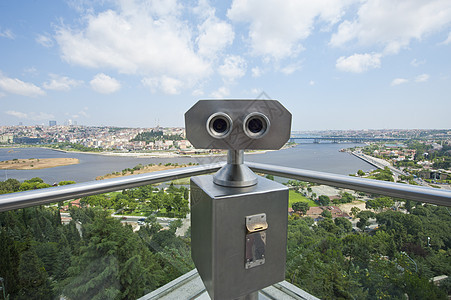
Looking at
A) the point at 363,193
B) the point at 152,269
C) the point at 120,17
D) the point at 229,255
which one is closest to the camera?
the point at 229,255

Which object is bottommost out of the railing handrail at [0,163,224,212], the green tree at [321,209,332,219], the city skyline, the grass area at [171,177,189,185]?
the green tree at [321,209,332,219]

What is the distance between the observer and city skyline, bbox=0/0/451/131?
6.04ft

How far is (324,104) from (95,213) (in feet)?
6.50

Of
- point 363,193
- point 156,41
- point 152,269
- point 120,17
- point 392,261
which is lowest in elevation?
point 152,269

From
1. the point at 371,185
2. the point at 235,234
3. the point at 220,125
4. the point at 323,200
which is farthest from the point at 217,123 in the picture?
the point at 323,200

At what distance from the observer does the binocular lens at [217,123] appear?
2.20 feet

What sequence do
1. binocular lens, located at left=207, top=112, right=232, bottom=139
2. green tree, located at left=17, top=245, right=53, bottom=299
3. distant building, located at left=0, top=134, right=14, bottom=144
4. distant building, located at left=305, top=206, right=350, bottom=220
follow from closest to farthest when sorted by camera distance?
binocular lens, located at left=207, top=112, right=232, bottom=139
green tree, located at left=17, top=245, right=53, bottom=299
distant building, located at left=305, top=206, right=350, bottom=220
distant building, located at left=0, top=134, right=14, bottom=144

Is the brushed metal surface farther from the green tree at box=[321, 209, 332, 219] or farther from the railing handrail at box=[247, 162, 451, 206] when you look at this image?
the green tree at box=[321, 209, 332, 219]

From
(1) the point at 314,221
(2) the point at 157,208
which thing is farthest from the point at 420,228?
(2) the point at 157,208

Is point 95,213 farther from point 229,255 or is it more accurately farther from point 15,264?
point 229,255

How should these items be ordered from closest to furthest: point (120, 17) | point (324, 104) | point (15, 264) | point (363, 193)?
1. point (15, 264)
2. point (363, 193)
3. point (324, 104)
4. point (120, 17)

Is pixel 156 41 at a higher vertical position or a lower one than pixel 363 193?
higher

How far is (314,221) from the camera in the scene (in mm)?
1261

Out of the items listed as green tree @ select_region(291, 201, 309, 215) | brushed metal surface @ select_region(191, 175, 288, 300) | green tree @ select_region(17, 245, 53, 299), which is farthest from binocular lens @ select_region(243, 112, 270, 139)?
green tree @ select_region(17, 245, 53, 299)
